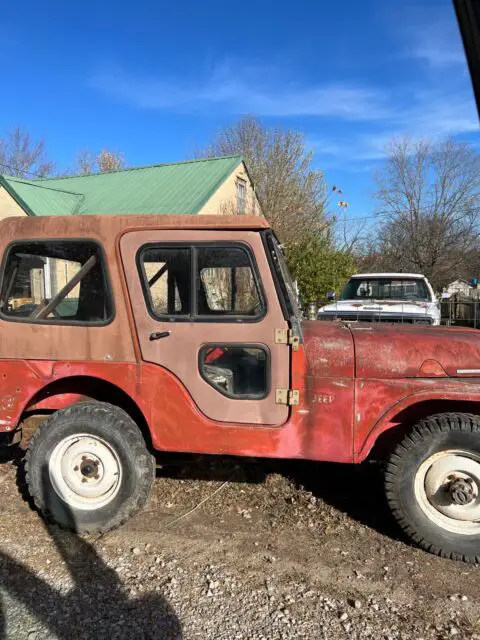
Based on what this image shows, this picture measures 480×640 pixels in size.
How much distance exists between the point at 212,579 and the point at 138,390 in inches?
48.9

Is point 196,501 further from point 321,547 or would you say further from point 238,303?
point 238,303

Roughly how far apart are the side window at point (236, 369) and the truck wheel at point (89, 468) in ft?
2.20

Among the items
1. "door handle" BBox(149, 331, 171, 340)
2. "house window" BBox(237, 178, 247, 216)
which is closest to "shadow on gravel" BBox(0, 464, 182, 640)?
"door handle" BBox(149, 331, 171, 340)

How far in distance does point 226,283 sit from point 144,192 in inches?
675

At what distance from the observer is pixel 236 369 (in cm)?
325

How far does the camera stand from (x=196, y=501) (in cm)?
380

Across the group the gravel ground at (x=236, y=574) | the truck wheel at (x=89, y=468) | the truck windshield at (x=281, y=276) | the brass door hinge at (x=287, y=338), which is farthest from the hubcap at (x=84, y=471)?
the truck windshield at (x=281, y=276)

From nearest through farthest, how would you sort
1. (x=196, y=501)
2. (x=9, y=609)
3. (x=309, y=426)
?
1. (x=9, y=609)
2. (x=309, y=426)
3. (x=196, y=501)

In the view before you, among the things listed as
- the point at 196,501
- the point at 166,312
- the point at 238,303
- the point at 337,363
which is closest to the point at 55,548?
the point at 196,501

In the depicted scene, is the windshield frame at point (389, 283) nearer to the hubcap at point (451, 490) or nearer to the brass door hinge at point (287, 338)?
the hubcap at point (451, 490)

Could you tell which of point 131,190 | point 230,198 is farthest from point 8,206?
point 230,198

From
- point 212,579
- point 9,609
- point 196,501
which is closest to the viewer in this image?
point 9,609

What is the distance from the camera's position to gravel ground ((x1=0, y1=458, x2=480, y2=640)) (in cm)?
245

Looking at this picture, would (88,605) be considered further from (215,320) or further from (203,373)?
(215,320)
